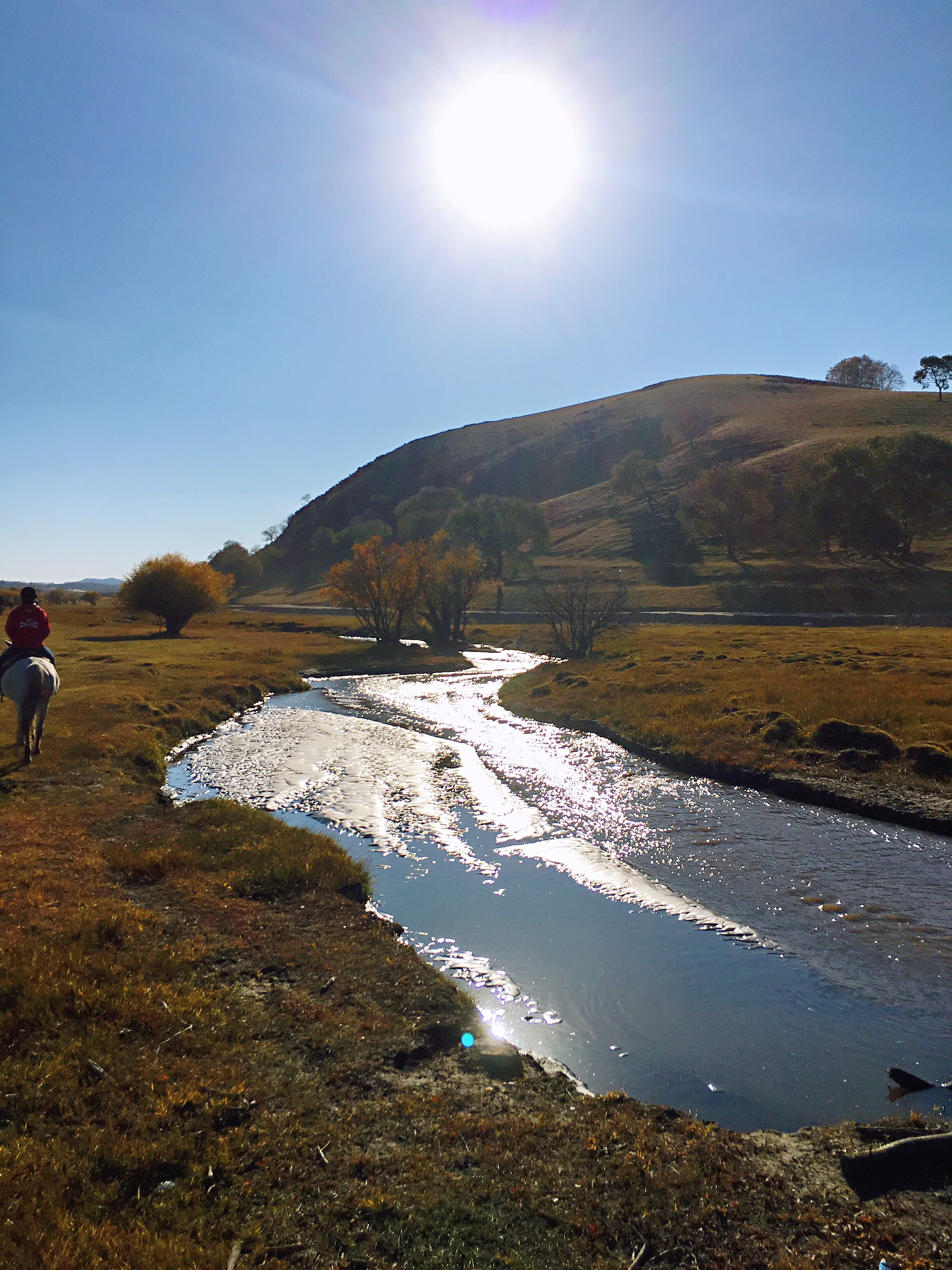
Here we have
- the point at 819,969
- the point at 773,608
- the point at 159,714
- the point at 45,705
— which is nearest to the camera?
the point at 819,969

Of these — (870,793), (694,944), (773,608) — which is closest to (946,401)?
(773,608)

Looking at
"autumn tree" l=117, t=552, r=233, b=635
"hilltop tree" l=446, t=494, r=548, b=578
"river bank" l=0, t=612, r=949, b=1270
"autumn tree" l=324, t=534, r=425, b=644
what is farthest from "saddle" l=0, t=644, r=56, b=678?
"hilltop tree" l=446, t=494, r=548, b=578

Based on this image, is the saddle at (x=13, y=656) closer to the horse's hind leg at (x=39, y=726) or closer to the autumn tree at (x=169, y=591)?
the horse's hind leg at (x=39, y=726)

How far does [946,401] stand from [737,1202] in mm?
205337

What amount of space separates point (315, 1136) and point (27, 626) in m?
16.6

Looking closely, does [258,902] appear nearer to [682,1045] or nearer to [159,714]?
[682,1045]

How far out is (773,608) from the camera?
9375 centimetres

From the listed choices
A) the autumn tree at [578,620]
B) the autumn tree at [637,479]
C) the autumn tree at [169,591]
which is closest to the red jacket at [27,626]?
the autumn tree at [578,620]

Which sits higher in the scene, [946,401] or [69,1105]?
[946,401]

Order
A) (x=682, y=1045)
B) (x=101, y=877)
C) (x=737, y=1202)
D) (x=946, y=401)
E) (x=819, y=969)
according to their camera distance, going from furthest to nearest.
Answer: (x=946, y=401) → (x=101, y=877) → (x=819, y=969) → (x=682, y=1045) → (x=737, y=1202)

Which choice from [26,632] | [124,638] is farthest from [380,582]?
Answer: [26,632]

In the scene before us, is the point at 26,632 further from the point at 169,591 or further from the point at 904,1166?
the point at 169,591

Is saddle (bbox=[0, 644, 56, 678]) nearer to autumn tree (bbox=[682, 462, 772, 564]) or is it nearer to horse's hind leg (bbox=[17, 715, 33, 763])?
horse's hind leg (bbox=[17, 715, 33, 763])

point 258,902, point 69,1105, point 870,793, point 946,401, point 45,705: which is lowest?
point 870,793
